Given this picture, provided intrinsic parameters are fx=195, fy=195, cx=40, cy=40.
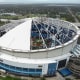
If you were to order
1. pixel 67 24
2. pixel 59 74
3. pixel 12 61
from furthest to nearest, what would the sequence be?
pixel 67 24 < pixel 59 74 < pixel 12 61

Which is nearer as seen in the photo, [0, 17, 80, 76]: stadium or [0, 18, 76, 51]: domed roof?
[0, 17, 80, 76]: stadium

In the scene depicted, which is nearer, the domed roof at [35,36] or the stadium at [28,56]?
the stadium at [28,56]

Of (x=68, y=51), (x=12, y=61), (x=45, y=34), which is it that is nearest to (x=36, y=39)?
(x=45, y=34)

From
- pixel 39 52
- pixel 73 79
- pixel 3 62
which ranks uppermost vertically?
pixel 39 52

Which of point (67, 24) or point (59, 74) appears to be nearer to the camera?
point (59, 74)

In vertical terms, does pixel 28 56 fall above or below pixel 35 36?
above

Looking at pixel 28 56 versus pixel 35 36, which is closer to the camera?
pixel 28 56

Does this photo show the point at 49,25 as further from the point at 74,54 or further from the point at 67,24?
the point at 74,54

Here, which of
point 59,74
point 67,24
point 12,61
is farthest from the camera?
point 67,24
